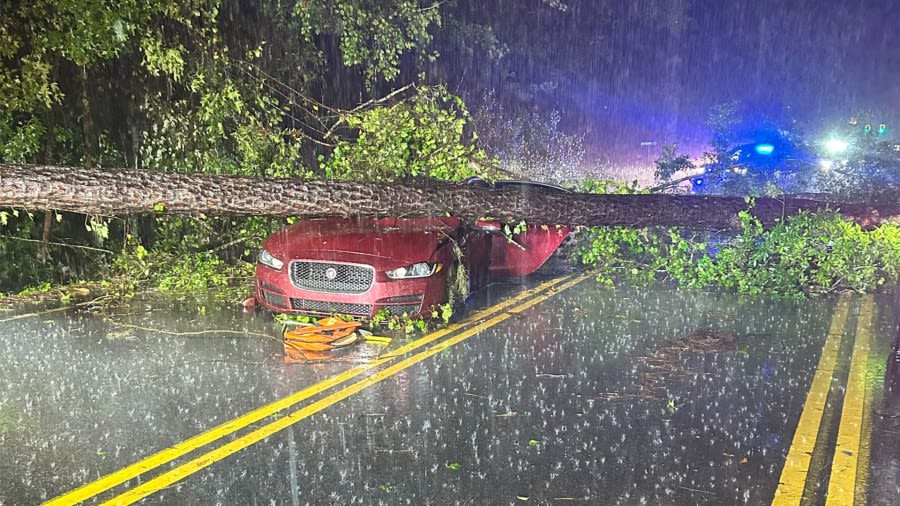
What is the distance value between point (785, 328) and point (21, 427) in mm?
6980

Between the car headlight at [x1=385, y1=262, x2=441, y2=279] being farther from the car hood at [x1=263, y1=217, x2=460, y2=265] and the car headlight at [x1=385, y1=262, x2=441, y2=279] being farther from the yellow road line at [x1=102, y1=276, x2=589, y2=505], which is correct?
Result: the yellow road line at [x1=102, y1=276, x2=589, y2=505]

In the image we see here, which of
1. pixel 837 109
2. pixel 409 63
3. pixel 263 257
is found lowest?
pixel 263 257

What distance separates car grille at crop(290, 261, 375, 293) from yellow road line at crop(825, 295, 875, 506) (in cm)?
410

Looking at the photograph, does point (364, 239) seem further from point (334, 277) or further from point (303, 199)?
point (303, 199)

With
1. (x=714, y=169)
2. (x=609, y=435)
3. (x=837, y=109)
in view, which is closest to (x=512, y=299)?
(x=609, y=435)

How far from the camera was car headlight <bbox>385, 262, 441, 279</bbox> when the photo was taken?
6613mm

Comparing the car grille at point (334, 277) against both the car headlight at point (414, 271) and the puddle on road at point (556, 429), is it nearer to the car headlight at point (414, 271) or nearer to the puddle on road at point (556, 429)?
the car headlight at point (414, 271)

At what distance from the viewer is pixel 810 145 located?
58.6 ft

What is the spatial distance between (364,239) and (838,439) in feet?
15.0

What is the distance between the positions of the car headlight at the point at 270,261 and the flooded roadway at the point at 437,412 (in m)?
0.64

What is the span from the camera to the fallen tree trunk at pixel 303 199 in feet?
22.9

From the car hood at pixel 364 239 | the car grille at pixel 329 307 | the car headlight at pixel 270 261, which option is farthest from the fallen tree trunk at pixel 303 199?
the car grille at pixel 329 307

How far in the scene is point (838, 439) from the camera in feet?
13.8

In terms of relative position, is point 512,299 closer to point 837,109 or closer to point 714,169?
point 714,169
